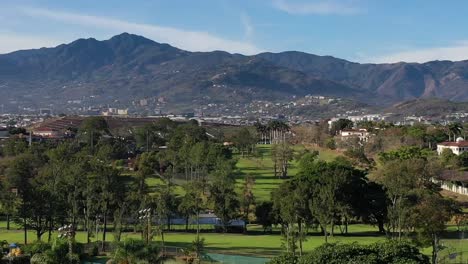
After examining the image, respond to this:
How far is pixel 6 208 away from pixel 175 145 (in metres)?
43.4

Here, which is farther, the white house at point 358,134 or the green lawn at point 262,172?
the white house at point 358,134

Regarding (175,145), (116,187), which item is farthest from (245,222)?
(175,145)

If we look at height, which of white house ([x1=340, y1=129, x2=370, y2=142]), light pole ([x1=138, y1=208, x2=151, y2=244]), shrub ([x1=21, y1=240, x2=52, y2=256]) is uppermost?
white house ([x1=340, y1=129, x2=370, y2=142])

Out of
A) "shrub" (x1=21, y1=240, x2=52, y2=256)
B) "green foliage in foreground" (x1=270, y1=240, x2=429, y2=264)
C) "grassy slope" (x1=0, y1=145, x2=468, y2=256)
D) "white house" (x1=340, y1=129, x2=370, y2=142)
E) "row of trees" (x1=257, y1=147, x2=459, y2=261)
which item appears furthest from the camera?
"white house" (x1=340, y1=129, x2=370, y2=142)

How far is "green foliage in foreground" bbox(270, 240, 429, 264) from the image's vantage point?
24312mm

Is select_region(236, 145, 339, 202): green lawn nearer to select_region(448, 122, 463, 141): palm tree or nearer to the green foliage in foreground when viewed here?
select_region(448, 122, 463, 141): palm tree

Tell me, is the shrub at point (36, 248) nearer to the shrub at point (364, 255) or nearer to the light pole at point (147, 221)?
the light pole at point (147, 221)

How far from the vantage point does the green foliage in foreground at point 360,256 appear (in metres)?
24.3

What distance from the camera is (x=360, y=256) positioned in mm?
24641

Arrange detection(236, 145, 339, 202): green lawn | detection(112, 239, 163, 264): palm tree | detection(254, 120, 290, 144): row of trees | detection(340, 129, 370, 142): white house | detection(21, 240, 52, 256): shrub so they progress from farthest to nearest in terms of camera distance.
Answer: detection(254, 120, 290, 144): row of trees
detection(340, 129, 370, 142): white house
detection(236, 145, 339, 202): green lawn
detection(21, 240, 52, 256): shrub
detection(112, 239, 163, 264): palm tree

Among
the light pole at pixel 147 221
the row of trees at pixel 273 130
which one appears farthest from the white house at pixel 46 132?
the light pole at pixel 147 221

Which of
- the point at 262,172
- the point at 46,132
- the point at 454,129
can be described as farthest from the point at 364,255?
the point at 46,132

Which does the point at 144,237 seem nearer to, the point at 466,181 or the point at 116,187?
the point at 116,187

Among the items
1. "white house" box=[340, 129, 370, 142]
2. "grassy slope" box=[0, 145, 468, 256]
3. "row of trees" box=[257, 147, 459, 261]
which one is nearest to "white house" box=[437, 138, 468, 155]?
"white house" box=[340, 129, 370, 142]
